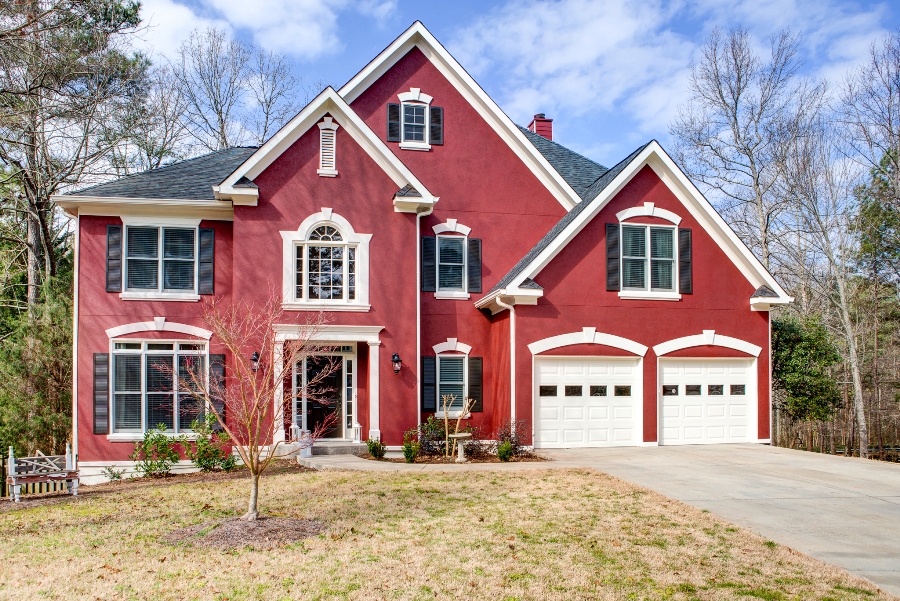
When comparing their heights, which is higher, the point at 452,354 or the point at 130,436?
the point at 452,354

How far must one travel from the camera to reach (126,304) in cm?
1589

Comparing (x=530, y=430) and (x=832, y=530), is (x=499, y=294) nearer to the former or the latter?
(x=530, y=430)

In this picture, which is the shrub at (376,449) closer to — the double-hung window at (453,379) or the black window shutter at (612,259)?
the double-hung window at (453,379)

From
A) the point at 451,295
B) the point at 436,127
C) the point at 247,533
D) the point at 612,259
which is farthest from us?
the point at 436,127

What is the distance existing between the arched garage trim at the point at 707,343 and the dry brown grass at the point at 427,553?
614 centimetres

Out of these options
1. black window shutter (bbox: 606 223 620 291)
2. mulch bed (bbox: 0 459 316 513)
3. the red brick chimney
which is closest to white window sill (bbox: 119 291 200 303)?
mulch bed (bbox: 0 459 316 513)

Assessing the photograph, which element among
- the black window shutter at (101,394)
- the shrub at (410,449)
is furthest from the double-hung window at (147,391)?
the shrub at (410,449)

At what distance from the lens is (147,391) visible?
15664 mm

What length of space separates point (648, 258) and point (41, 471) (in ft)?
43.0

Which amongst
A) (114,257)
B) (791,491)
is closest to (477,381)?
(791,491)

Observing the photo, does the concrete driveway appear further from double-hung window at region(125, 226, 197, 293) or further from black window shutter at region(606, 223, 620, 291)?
double-hung window at region(125, 226, 197, 293)

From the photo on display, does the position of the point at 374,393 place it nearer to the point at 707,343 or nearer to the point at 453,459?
the point at 453,459

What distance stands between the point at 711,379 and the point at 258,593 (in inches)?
524

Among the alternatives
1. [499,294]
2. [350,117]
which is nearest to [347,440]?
[499,294]
